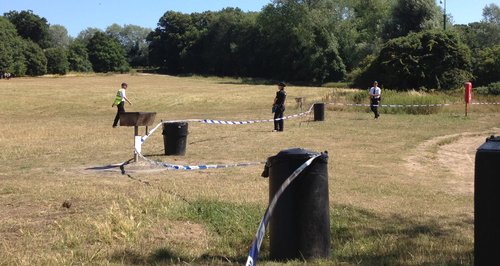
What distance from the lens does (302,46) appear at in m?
99.0

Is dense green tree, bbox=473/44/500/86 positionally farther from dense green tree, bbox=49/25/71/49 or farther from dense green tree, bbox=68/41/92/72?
dense green tree, bbox=49/25/71/49

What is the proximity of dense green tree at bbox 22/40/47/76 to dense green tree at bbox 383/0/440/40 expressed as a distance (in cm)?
7194

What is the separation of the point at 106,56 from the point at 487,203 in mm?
142361

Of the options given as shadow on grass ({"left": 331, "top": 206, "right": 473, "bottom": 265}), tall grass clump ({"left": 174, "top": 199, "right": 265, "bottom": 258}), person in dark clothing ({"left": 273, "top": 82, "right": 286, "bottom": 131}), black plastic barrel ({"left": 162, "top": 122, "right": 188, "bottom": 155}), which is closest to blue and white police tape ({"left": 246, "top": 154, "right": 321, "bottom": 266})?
shadow on grass ({"left": 331, "top": 206, "right": 473, "bottom": 265})

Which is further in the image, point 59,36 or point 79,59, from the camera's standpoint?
point 59,36

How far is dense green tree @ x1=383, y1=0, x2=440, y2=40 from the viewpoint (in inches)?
2731

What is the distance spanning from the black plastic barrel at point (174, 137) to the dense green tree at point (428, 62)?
139 feet

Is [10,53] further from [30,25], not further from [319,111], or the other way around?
[319,111]

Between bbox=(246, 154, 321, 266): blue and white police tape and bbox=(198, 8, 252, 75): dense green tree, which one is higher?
bbox=(198, 8, 252, 75): dense green tree

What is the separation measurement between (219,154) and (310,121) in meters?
12.0

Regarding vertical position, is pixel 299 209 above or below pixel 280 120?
above

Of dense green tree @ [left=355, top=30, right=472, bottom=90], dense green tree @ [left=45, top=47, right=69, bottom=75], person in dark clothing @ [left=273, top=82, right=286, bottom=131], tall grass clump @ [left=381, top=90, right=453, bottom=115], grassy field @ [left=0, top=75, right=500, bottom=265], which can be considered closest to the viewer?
grassy field @ [left=0, top=75, right=500, bottom=265]

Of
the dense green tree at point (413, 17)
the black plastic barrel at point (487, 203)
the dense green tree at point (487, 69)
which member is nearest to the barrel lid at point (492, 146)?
the black plastic barrel at point (487, 203)

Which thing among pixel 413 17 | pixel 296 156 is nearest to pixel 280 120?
pixel 296 156
